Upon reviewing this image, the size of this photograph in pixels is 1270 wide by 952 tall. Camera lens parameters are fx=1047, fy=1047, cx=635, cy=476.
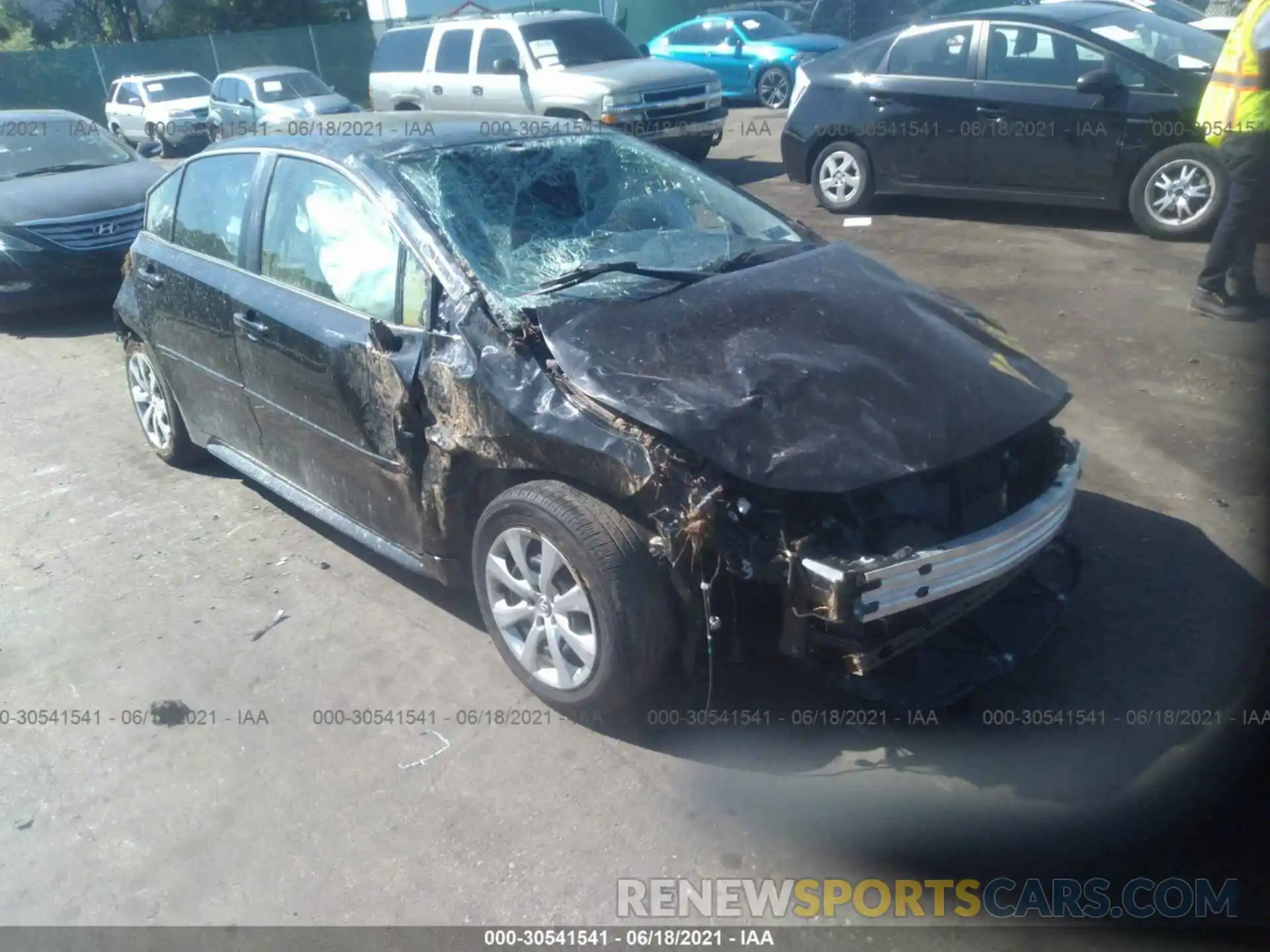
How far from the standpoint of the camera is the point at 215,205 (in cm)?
485

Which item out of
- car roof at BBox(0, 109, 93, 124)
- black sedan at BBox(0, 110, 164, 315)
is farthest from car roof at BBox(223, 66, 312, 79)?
black sedan at BBox(0, 110, 164, 315)

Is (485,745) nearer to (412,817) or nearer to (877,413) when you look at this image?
(412,817)

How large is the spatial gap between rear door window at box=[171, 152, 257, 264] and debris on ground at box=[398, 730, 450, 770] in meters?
2.33

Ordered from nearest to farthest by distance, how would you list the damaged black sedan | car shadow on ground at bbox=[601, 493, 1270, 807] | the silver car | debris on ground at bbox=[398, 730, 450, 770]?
the damaged black sedan → car shadow on ground at bbox=[601, 493, 1270, 807] → debris on ground at bbox=[398, 730, 450, 770] → the silver car

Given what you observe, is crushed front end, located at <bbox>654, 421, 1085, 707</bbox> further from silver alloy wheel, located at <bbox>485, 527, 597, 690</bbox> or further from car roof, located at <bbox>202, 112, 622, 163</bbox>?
car roof, located at <bbox>202, 112, 622, 163</bbox>

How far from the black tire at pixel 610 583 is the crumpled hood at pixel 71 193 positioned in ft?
23.3

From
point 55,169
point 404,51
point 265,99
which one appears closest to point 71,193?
point 55,169

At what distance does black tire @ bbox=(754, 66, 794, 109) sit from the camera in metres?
18.1

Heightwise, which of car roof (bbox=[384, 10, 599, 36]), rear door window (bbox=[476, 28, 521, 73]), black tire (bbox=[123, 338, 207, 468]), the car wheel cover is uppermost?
car roof (bbox=[384, 10, 599, 36])

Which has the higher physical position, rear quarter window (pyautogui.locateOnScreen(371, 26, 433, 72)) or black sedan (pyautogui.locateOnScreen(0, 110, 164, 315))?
rear quarter window (pyautogui.locateOnScreen(371, 26, 433, 72))

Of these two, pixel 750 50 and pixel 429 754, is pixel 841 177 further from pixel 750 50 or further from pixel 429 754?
pixel 750 50

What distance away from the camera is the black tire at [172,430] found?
544 cm

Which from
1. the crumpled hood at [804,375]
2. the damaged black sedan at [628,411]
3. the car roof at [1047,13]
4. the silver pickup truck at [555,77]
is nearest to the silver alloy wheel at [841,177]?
the car roof at [1047,13]

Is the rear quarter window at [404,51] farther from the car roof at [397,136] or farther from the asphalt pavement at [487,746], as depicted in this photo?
the asphalt pavement at [487,746]
